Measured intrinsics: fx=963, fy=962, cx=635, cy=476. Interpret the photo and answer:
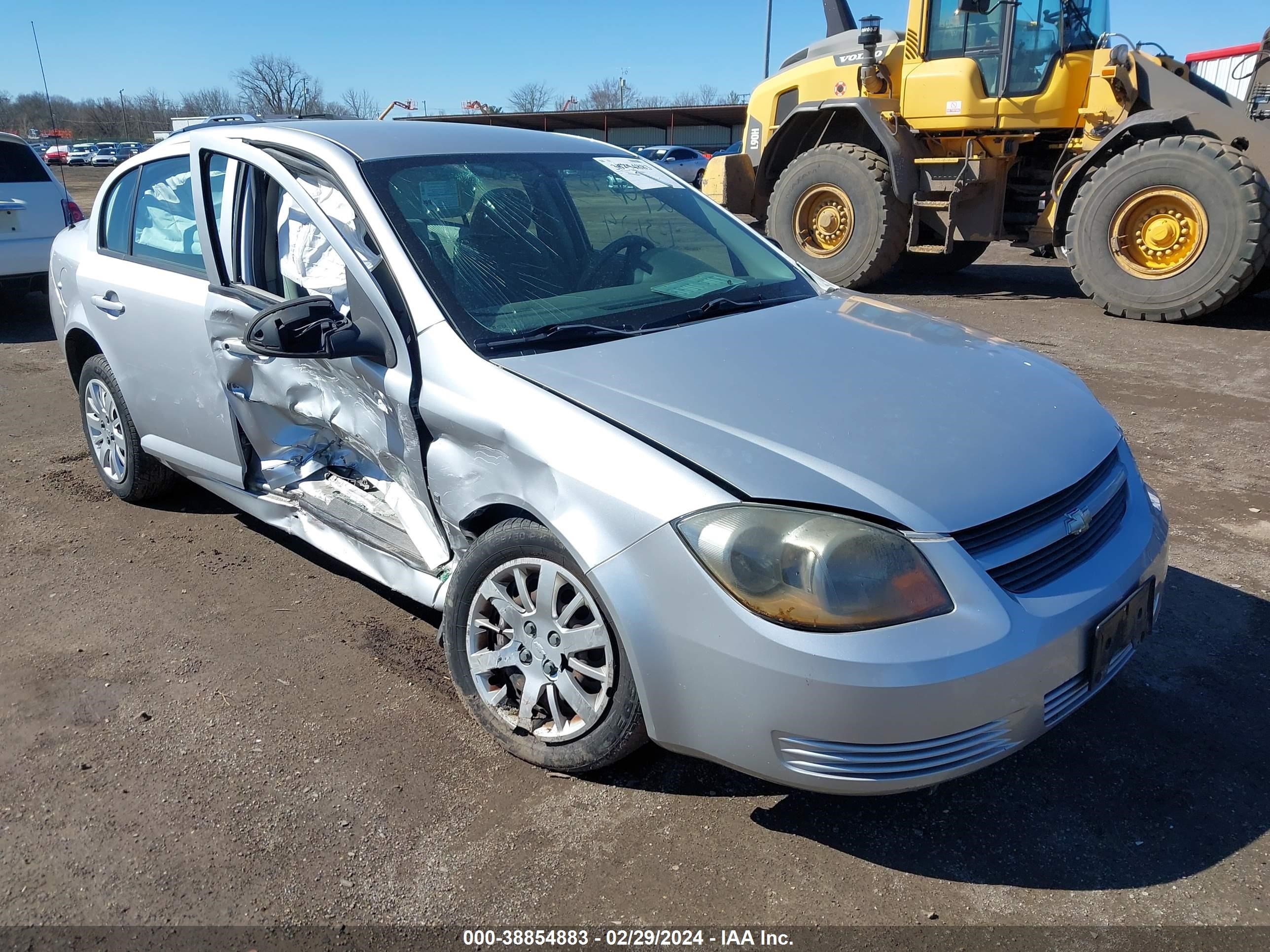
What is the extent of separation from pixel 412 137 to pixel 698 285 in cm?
116

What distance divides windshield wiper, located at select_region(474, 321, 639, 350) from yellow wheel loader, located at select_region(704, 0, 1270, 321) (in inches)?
278

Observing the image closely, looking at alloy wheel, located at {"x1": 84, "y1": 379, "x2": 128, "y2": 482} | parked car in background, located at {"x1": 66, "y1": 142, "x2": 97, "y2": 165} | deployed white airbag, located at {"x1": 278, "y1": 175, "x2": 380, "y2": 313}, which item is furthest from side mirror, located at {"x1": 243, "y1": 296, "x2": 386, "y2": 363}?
parked car in background, located at {"x1": 66, "y1": 142, "x2": 97, "y2": 165}

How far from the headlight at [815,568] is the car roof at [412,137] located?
6.22 ft

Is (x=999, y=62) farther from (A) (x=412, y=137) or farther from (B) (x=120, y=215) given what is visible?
(B) (x=120, y=215)

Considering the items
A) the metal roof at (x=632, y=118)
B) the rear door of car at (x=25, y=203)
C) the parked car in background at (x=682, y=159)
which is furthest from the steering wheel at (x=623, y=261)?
the metal roof at (x=632, y=118)

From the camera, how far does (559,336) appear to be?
280 centimetres

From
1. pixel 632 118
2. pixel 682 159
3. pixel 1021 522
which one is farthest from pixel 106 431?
pixel 632 118

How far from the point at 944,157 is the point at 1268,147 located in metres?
2.84

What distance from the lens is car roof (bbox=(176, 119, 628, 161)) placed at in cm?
330

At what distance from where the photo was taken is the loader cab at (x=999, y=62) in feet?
29.2

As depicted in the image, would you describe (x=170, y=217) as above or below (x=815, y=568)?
above

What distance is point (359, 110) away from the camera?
32625mm

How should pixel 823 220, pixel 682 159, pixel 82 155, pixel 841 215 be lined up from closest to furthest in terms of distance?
pixel 841 215, pixel 823 220, pixel 682 159, pixel 82 155

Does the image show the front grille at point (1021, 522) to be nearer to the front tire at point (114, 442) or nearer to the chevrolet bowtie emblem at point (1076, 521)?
the chevrolet bowtie emblem at point (1076, 521)
